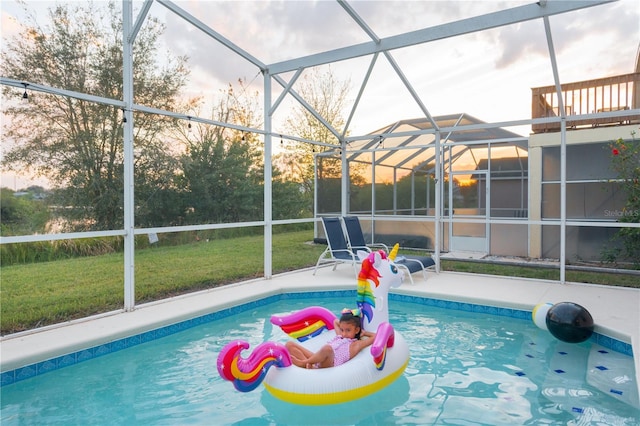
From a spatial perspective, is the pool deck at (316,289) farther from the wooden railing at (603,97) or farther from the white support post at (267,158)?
the wooden railing at (603,97)

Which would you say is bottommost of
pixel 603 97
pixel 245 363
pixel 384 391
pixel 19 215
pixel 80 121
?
pixel 384 391

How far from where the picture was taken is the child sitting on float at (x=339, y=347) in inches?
118

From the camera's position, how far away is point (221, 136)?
8.73 m

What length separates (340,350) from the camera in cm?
315

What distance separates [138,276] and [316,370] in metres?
5.76

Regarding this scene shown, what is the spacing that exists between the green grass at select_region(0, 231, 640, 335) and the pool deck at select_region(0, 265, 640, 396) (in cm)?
90

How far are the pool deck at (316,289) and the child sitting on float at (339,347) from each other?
1981mm

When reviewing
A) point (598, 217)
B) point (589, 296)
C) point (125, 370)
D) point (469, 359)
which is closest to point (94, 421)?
point (125, 370)

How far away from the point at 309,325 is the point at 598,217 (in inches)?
297

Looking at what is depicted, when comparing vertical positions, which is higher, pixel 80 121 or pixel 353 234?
pixel 80 121

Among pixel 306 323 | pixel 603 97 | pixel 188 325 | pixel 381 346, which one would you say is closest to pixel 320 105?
pixel 603 97

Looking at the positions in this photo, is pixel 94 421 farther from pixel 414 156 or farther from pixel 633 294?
pixel 414 156

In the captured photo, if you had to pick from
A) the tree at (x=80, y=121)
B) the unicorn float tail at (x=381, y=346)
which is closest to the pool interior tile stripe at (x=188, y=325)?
the unicorn float tail at (x=381, y=346)

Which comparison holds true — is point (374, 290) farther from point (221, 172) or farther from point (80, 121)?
point (221, 172)
